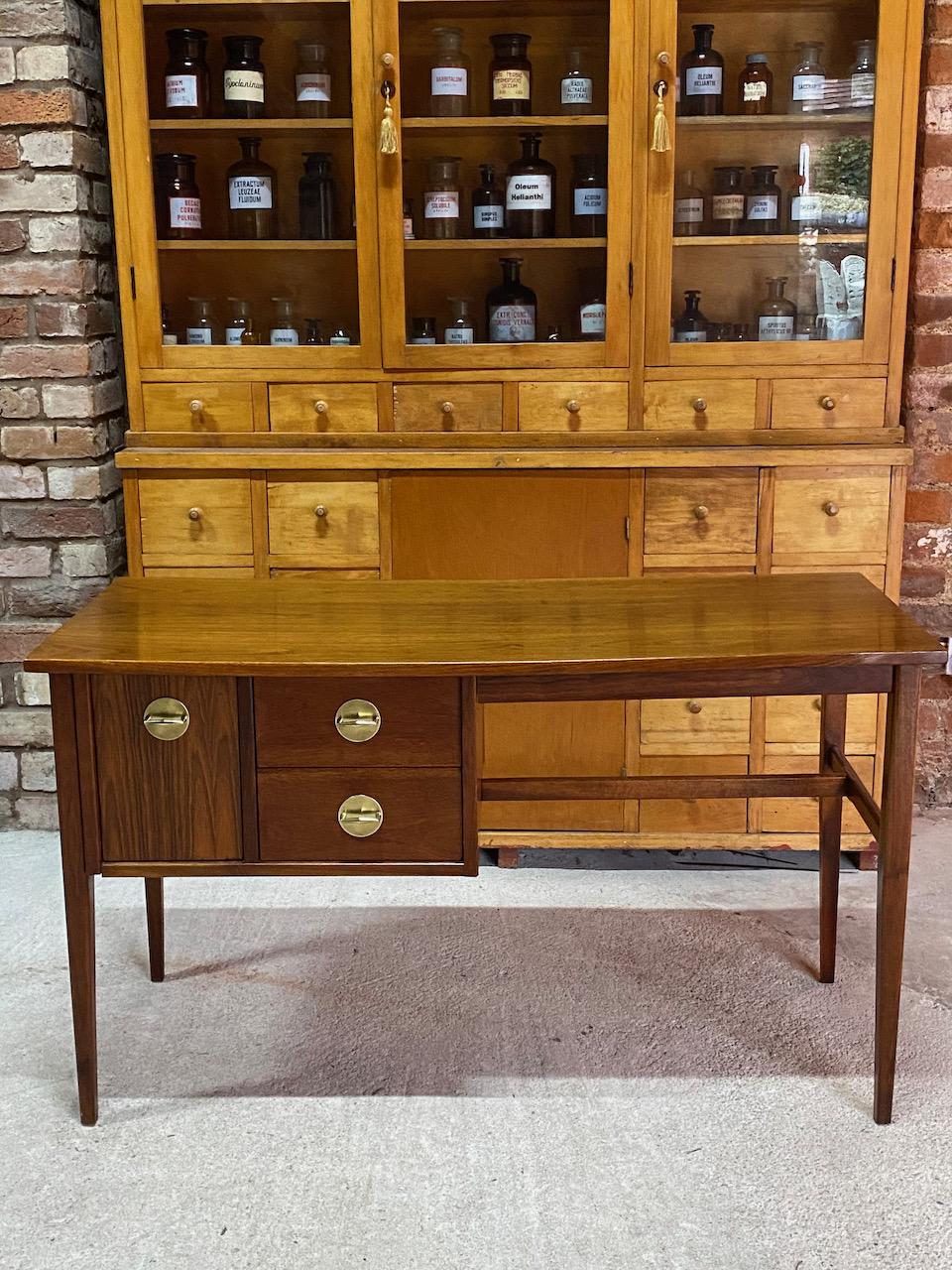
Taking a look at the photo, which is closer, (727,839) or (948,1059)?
(948,1059)

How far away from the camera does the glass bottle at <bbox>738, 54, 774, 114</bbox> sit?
2.77m

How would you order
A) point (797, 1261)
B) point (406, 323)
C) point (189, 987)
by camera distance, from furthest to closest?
1. point (406, 323)
2. point (189, 987)
3. point (797, 1261)

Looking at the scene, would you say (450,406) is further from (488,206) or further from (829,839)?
(829,839)

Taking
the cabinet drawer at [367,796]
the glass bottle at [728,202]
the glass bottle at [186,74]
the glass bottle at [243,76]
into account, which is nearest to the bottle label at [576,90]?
the glass bottle at [728,202]

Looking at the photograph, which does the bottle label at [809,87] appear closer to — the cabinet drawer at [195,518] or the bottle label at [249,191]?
the bottle label at [249,191]

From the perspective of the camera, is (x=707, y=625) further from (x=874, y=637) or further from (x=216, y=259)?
(x=216, y=259)

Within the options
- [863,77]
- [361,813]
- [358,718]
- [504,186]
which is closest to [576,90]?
[504,186]

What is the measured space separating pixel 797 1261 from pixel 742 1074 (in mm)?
443

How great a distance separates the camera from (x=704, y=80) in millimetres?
2752

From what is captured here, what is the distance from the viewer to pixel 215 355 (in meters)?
Answer: 2.86

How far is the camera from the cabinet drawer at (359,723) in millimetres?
1896

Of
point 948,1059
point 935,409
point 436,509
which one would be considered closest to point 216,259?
point 436,509

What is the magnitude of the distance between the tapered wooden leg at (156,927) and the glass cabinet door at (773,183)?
150 centimetres

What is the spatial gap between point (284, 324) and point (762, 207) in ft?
3.50
